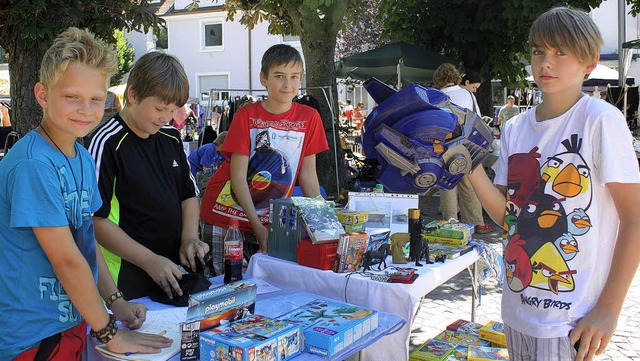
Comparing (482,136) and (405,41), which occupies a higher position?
(405,41)

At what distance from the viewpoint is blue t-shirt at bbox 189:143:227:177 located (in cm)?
668

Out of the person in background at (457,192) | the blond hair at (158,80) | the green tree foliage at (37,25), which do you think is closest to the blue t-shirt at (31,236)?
the blond hair at (158,80)

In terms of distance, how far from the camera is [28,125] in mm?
5320

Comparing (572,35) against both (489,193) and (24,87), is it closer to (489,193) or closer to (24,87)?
(489,193)

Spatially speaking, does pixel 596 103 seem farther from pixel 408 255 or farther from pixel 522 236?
pixel 408 255

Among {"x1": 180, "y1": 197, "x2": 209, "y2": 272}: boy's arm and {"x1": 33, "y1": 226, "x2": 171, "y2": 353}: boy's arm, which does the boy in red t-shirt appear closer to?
{"x1": 180, "y1": 197, "x2": 209, "y2": 272}: boy's arm

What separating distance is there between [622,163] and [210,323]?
126cm

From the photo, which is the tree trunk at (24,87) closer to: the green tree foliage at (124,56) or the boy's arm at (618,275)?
the boy's arm at (618,275)

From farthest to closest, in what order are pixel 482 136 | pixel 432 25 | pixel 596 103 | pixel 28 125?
pixel 432 25
pixel 28 125
pixel 482 136
pixel 596 103

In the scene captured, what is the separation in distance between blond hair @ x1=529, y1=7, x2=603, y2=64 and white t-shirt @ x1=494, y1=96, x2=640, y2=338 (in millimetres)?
143

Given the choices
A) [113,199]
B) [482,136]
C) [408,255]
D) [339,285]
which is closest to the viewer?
Answer: [482,136]

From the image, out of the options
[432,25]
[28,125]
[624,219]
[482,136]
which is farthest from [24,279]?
[432,25]

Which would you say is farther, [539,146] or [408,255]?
[408,255]

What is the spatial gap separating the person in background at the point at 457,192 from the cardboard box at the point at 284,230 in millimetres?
3417
